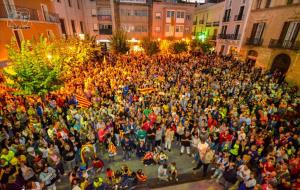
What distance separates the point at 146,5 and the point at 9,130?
32.9m

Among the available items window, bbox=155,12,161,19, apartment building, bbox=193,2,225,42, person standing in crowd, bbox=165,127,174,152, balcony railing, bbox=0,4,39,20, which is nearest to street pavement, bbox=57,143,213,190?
person standing in crowd, bbox=165,127,174,152

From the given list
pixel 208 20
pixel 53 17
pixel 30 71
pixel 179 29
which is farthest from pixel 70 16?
pixel 208 20

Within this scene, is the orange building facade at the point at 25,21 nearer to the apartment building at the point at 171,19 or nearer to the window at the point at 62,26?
the window at the point at 62,26

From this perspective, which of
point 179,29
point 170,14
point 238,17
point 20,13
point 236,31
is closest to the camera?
point 20,13

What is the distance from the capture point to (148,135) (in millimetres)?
9203

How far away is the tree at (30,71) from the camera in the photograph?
1031 cm

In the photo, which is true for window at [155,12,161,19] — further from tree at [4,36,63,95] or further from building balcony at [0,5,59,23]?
tree at [4,36,63,95]

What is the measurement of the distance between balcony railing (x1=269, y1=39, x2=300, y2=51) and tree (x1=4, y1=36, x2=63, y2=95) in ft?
75.3

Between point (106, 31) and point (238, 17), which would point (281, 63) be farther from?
point (106, 31)

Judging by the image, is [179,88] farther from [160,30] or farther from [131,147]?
[160,30]

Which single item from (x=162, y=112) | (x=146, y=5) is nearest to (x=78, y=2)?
(x=146, y=5)

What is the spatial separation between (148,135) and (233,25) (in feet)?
93.4

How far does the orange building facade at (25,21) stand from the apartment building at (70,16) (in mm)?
2284

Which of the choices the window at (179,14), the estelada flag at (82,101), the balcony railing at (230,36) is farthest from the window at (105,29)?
the estelada flag at (82,101)
